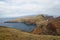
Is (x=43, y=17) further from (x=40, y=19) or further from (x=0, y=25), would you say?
(x=0, y=25)

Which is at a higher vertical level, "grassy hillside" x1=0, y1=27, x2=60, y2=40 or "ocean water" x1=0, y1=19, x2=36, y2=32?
"ocean water" x1=0, y1=19, x2=36, y2=32

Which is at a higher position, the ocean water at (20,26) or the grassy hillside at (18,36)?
the ocean water at (20,26)

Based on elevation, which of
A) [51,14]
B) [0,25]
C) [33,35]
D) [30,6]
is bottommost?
[33,35]

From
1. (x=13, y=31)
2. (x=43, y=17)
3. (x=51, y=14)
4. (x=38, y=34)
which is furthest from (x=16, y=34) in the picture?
(x=51, y=14)

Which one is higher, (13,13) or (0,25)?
(13,13)

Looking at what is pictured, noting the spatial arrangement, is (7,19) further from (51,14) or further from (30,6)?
(51,14)

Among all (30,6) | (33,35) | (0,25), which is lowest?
(33,35)

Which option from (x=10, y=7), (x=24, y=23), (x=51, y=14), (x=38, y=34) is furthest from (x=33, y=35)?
(x=10, y=7)

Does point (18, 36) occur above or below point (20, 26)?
below

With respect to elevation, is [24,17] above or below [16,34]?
above
